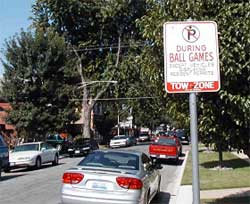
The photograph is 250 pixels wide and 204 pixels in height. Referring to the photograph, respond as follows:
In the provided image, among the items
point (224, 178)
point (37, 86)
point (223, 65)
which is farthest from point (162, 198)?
point (37, 86)

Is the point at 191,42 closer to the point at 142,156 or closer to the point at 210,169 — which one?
the point at 142,156

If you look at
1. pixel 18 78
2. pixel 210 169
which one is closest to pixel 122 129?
pixel 18 78

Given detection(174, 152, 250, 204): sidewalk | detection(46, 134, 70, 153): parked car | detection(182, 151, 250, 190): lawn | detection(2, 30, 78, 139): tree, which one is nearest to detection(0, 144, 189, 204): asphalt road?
detection(174, 152, 250, 204): sidewalk

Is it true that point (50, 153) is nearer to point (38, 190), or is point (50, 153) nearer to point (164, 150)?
point (164, 150)

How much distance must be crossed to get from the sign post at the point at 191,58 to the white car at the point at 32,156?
A: 2209cm

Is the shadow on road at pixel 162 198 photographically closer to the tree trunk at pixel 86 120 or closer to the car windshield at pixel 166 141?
the car windshield at pixel 166 141

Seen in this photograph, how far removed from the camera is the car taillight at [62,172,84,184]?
11.2 metres

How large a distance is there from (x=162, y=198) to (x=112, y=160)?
167 inches

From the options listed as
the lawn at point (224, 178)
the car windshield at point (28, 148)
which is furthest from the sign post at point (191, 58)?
the car windshield at point (28, 148)

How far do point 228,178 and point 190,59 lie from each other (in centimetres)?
1484

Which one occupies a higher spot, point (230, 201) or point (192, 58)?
point (192, 58)

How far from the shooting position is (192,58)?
206 inches

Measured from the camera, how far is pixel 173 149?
3144 cm

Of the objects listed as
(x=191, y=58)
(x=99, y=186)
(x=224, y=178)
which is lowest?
(x=224, y=178)
